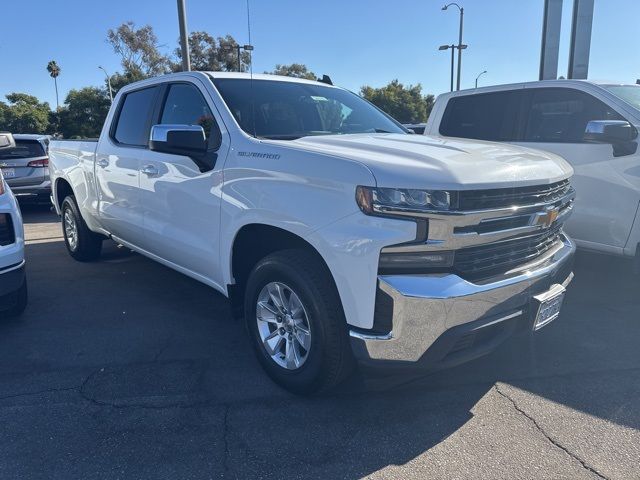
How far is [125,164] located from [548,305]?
3.67 metres

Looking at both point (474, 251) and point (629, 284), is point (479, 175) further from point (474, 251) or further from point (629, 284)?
point (629, 284)

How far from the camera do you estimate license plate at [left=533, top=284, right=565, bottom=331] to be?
2.88 m

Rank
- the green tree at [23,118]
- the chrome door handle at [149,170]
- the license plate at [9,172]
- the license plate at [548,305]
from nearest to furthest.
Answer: the license plate at [548,305]
the chrome door handle at [149,170]
the license plate at [9,172]
the green tree at [23,118]

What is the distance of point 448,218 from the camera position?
97.7 inches

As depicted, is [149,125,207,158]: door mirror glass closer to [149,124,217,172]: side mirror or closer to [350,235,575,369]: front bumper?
[149,124,217,172]: side mirror

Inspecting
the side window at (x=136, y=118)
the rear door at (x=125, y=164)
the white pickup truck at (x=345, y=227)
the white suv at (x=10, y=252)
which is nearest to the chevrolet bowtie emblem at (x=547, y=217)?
the white pickup truck at (x=345, y=227)

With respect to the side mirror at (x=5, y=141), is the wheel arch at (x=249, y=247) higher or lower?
lower

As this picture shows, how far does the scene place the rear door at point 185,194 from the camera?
3.55 metres

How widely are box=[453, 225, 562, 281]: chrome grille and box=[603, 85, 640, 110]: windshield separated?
8.84ft

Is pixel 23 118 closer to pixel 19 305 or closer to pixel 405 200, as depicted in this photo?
pixel 19 305

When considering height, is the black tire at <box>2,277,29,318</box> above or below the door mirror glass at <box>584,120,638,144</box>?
below

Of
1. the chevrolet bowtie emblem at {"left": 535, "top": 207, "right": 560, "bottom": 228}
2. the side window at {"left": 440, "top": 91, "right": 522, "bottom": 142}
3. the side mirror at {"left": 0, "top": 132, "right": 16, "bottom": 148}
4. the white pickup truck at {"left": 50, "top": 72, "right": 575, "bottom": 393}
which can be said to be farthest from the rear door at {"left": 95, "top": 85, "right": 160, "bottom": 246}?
the side window at {"left": 440, "top": 91, "right": 522, "bottom": 142}

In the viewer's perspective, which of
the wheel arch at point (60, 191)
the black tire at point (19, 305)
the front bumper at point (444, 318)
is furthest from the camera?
the wheel arch at point (60, 191)

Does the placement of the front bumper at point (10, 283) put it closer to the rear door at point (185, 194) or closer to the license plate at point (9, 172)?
the rear door at point (185, 194)
